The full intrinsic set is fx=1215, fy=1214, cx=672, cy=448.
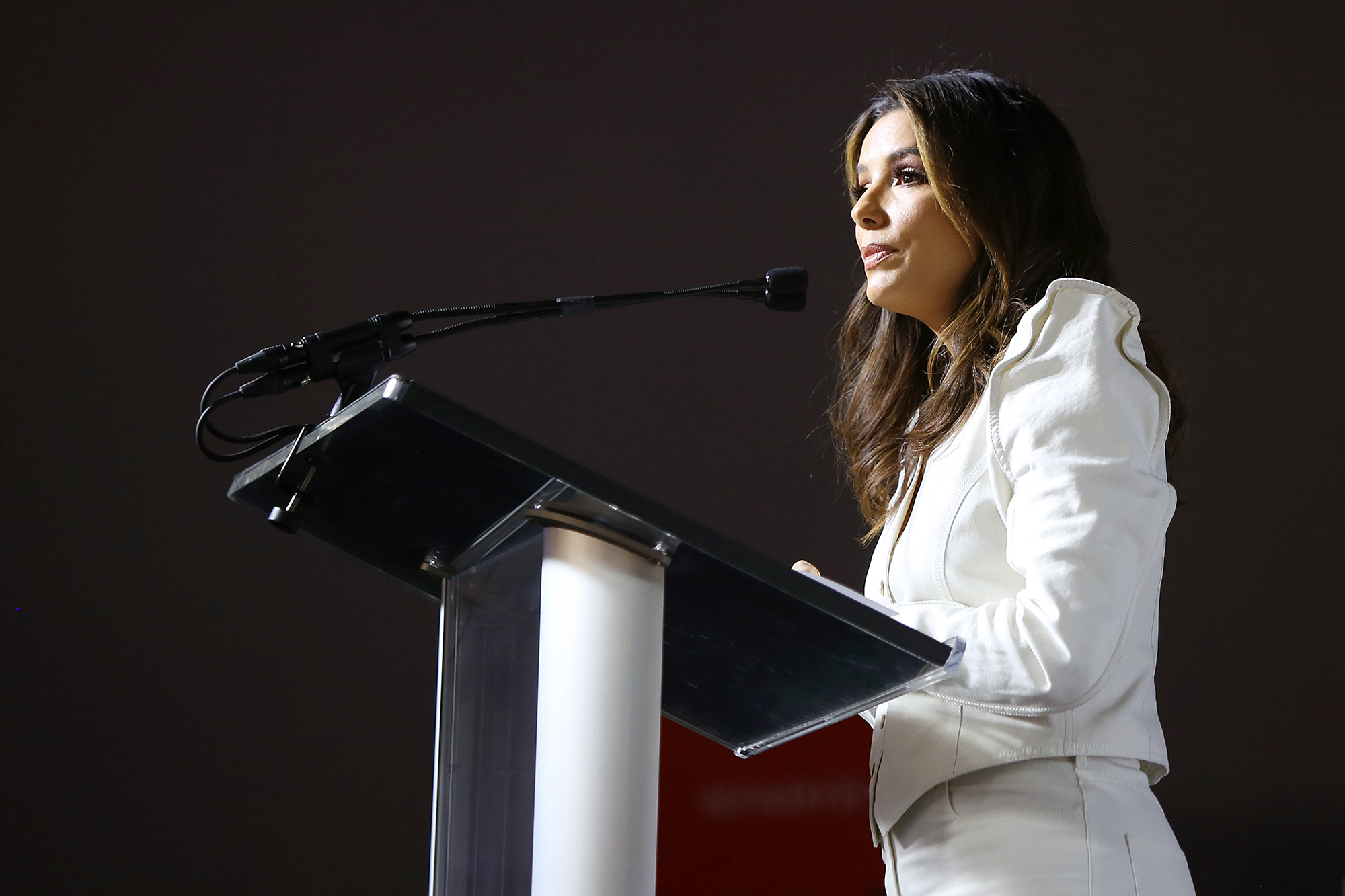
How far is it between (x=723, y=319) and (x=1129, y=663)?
178cm

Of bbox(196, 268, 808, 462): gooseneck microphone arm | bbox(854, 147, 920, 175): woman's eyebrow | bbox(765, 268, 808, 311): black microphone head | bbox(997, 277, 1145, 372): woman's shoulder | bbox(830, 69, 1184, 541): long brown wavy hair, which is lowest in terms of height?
bbox(196, 268, 808, 462): gooseneck microphone arm

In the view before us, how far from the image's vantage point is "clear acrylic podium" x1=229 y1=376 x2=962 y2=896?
1.94 feet

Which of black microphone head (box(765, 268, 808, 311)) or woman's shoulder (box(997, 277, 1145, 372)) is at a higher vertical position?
black microphone head (box(765, 268, 808, 311))

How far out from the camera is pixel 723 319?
2.61m

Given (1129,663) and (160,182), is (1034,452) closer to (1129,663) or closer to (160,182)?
(1129,663)

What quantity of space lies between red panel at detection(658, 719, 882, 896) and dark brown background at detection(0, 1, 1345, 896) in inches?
25.1

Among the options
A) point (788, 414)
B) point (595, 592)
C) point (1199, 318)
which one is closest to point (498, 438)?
point (595, 592)

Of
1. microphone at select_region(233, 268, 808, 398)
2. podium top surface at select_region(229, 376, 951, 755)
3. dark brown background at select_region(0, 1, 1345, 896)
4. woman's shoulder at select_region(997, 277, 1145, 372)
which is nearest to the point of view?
podium top surface at select_region(229, 376, 951, 755)

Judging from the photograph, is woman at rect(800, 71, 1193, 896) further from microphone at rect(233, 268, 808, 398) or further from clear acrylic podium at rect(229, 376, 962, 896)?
microphone at rect(233, 268, 808, 398)

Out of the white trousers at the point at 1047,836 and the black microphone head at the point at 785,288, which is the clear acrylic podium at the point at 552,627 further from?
the black microphone head at the point at 785,288

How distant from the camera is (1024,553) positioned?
812 mm

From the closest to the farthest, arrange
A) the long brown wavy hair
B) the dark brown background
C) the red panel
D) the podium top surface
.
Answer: the podium top surface
the long brown wavy hair
the red panel
the dark brown background

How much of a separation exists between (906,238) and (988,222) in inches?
3.2

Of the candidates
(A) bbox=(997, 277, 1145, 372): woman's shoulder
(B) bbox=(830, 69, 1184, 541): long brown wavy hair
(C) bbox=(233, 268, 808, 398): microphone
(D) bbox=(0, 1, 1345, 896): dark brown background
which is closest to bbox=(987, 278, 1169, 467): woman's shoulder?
(A) bbox=(997, 277, 1145, 372): woman's shoulder
